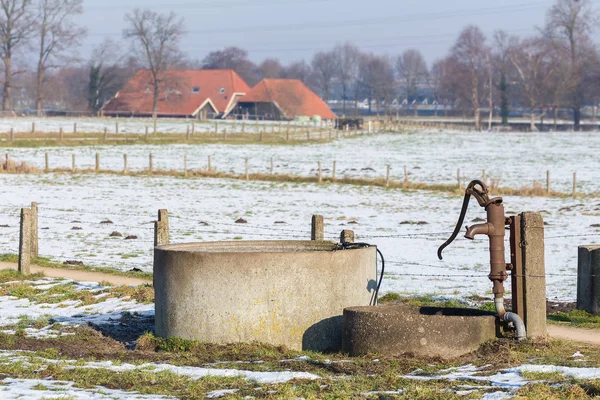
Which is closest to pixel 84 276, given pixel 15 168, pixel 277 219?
pixel 277 219

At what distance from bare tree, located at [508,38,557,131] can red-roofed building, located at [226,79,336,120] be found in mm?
28358

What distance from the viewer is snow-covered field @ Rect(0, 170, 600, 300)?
2008 centimetres

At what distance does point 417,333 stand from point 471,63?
440 ft

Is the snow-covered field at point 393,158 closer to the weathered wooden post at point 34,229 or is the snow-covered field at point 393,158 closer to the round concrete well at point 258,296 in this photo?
the weathered wooden post at point 34,229

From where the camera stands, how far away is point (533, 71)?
134 metres

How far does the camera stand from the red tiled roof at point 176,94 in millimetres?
116875

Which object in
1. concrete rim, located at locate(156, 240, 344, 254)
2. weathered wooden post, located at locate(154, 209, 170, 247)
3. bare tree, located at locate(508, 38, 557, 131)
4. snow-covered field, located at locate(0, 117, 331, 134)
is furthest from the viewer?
bare tree, located at locate(508, 38, 557, 131)

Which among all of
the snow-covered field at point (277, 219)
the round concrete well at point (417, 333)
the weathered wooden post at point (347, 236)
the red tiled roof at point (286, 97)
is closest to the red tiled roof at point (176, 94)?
the red tiled roof at point (286, 97)

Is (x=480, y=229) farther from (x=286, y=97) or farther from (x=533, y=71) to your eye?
(x=533, y=71)

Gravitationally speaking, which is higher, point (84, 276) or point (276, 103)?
point (276, 103)

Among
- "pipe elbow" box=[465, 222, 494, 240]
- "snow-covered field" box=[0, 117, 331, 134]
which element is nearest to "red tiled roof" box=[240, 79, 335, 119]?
"snow-covered field" box=[0, 117, 331, 134]

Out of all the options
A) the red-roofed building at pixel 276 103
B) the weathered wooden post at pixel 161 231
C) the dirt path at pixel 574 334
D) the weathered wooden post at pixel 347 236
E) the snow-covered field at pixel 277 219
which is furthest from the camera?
the red-roofed building at pixel 276 103

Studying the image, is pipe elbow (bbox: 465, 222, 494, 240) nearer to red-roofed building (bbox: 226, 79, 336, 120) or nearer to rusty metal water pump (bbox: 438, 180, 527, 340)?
rusty metal water pump (bbox: 438, 180, 527, 340)

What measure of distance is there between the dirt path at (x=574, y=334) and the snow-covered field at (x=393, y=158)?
29.9 m
